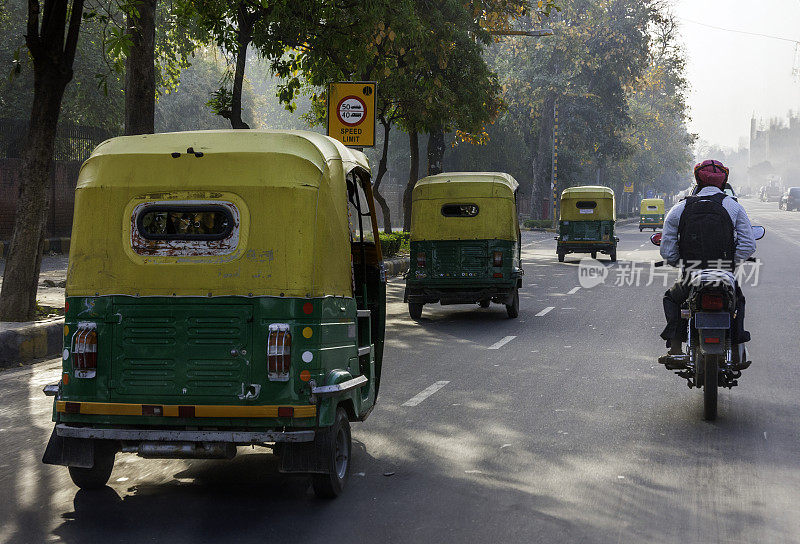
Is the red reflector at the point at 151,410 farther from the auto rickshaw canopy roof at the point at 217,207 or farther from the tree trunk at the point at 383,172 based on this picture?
the tree trunk at the point at 383,172

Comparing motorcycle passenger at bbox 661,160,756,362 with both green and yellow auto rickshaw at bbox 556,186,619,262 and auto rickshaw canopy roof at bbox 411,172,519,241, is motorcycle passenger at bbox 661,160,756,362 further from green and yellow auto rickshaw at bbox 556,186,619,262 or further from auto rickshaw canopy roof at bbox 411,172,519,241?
green and yellow auto rickshaw at bbox 556,186,619,262

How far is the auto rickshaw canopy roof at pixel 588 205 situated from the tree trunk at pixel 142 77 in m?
17.1

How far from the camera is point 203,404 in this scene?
5262mm

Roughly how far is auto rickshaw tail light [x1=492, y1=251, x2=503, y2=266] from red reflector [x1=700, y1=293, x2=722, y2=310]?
25.1 ft

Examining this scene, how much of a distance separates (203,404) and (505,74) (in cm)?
5390

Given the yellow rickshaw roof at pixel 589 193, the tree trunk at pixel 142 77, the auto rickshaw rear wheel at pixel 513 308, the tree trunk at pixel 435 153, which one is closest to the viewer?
the tree trunk at pixel 142 77

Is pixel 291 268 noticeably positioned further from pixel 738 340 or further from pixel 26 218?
pixel 26 218

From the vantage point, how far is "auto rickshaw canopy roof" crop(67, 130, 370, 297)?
5316mm

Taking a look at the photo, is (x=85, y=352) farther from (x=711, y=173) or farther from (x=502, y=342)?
(x=502, y=342)

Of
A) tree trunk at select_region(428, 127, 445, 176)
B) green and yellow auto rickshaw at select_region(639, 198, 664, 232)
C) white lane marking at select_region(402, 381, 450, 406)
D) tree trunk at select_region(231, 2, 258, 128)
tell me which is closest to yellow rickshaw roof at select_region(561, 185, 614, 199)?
tree trunk at select_region(428, 127, 445, 176)

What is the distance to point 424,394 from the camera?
880 cm

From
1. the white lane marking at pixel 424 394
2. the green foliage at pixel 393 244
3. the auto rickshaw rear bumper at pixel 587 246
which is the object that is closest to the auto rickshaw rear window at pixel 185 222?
the white lane marking at pixel 424 394

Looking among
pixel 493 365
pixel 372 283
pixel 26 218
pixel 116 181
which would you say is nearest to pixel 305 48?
pixel 26 218

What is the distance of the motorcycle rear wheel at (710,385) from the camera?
7.35m
